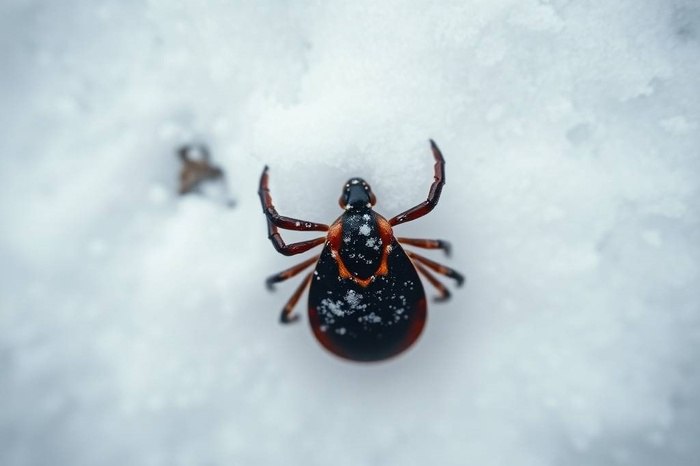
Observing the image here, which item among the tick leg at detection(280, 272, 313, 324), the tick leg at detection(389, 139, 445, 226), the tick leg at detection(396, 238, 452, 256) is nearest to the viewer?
the tick leg at detection(389, 139, 445, 226)

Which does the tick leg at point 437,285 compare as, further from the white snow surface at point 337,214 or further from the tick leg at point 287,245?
the tick leg at point 287,245

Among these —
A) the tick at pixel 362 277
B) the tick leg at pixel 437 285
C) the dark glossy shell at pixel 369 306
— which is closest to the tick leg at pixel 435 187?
the tick at pixel 362 277

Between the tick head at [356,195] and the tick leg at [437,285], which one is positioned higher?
the tick head at [356,195]

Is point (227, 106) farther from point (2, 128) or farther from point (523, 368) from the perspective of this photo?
point (523, 368)

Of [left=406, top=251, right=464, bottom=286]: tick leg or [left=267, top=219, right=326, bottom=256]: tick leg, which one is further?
[left=406, top=251, right=464, bottom=286]: tick leg

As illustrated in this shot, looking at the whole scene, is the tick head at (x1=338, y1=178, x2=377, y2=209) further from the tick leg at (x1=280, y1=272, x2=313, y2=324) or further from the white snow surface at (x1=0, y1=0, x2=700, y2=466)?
the tick leg at (x1=280, y1=272, x2=313, y2=324)

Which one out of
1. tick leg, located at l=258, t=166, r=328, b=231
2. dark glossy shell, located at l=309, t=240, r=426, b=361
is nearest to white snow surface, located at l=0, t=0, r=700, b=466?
tick leg, located at l=258, t=166, r=328, b=231

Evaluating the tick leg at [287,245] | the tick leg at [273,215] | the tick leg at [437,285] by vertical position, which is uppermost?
the tick leg at [273,215]
